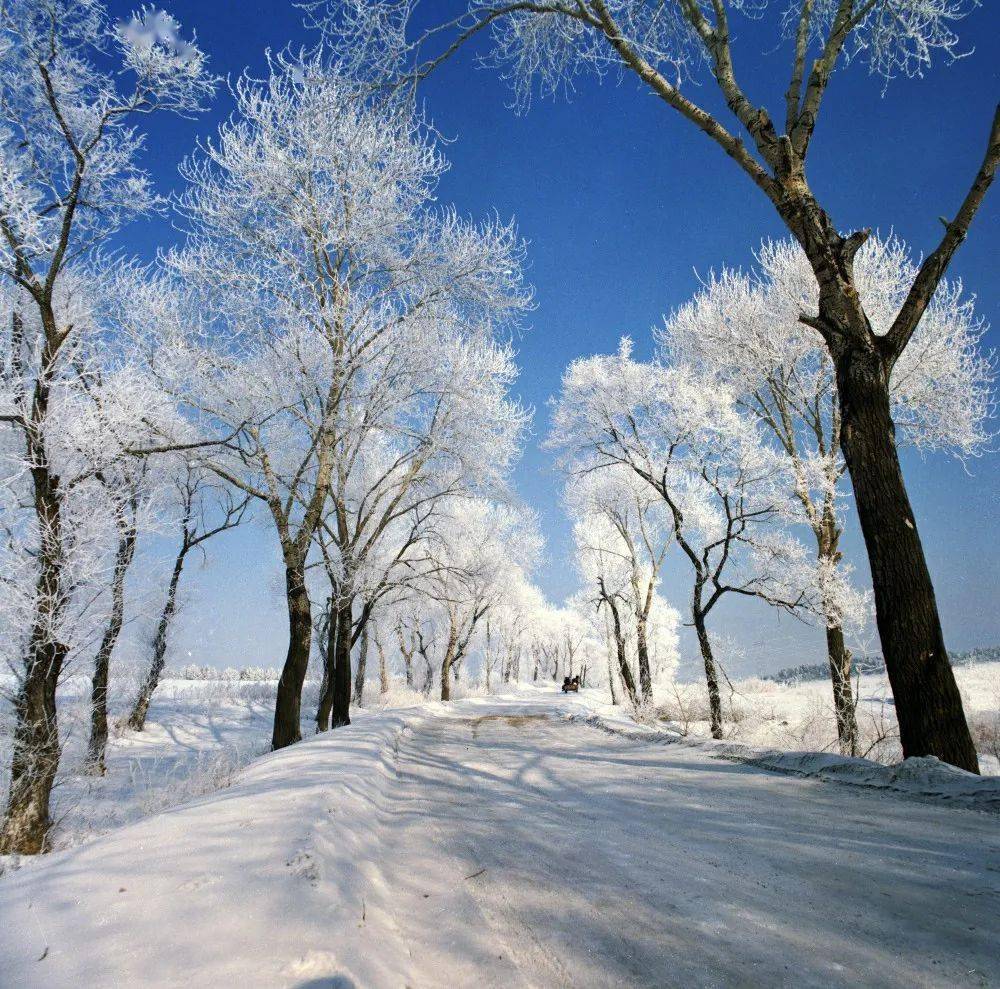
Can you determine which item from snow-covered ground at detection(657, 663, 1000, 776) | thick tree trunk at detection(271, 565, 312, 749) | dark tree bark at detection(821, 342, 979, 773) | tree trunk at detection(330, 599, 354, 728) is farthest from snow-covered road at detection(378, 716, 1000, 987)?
tree trunk at detection(330, 599, 354, 728)

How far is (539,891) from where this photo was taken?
2467 millimetres

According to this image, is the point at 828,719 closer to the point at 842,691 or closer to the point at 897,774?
the point at 842,691

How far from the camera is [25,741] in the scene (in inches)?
234

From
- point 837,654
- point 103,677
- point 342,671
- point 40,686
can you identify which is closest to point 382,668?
point 342,671

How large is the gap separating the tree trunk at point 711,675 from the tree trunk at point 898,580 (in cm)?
746

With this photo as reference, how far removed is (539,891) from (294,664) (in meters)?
8.26

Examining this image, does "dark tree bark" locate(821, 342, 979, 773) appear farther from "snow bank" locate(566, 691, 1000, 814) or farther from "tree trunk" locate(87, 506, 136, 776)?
"tree trunk" locate(87, 506, 136, 776)

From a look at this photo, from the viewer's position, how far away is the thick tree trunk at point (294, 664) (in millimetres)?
9484

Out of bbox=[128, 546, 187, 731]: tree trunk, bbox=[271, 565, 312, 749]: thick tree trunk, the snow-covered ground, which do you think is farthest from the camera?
bbox=[128, 546, 187, 731]: tree trunk

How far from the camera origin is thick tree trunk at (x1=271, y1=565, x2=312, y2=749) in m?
9.48

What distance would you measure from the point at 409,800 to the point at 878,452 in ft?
15.7

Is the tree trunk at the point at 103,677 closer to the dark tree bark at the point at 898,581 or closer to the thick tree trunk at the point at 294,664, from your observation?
the thick tree trunk at the point at 294,664

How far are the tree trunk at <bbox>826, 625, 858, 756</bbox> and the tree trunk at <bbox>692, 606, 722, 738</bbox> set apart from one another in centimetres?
218

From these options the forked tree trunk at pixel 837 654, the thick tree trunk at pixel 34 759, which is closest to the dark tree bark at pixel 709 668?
the forked tree trunk at pixel 837 654
